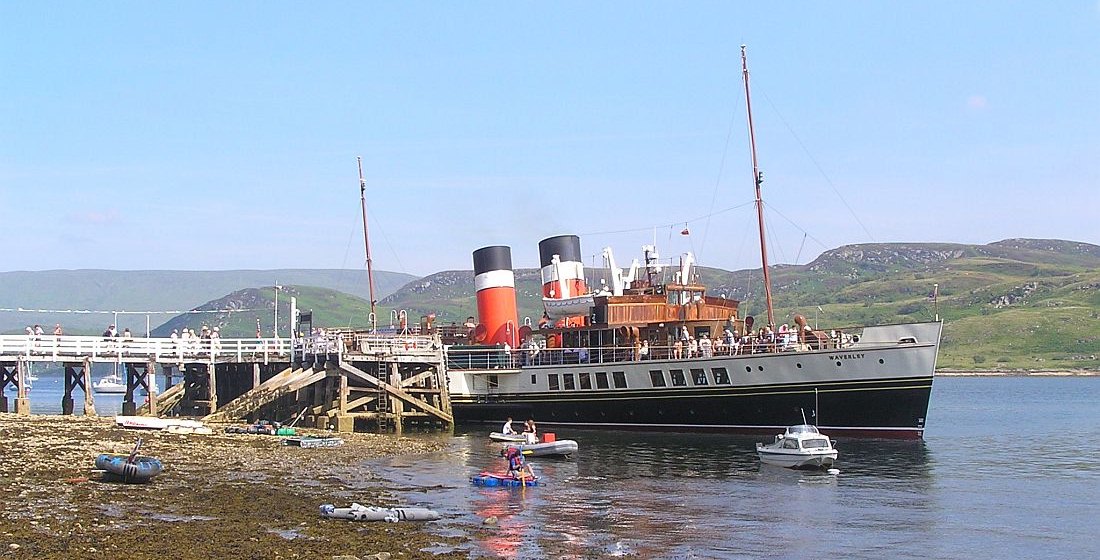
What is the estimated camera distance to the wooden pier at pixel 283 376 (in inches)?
2226

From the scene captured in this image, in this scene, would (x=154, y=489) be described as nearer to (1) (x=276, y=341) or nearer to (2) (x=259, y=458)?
(2) (x=259, y=458)

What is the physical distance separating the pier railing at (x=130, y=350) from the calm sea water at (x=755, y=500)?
1457 cm

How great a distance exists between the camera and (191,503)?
94.8 feet

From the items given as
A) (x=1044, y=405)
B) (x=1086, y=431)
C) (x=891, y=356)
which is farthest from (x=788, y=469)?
(x=1044, y=405)

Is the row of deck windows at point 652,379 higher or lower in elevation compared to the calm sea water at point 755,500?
higher

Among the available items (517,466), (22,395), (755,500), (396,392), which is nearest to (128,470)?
(517,466)

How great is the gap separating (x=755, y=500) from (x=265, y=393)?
2914cm

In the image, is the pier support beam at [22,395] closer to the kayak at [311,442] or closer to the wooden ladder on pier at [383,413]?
the kayak at [311,442]

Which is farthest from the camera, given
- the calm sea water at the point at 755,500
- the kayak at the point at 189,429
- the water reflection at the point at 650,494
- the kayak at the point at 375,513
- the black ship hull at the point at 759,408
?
the black ship hull at the point at 759,408

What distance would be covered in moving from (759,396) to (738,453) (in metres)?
7.08

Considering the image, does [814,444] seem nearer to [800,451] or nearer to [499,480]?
[800,451]

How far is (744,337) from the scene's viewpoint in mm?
57781

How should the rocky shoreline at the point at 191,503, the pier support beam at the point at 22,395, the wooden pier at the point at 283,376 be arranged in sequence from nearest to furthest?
the rocky shoreline at the point at 191,503 < the pier support beam at the point at 22,395 < the wooden pier at the point at 283,376

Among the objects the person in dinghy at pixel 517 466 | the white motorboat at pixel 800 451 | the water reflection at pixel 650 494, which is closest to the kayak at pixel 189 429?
A: the water reflection at pixel 650 494
